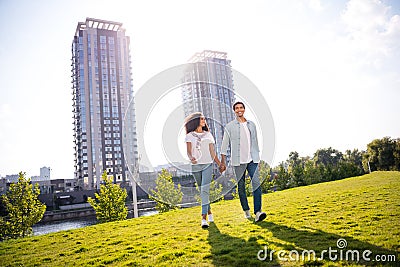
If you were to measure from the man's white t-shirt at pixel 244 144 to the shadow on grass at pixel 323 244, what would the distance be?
142 centimetres

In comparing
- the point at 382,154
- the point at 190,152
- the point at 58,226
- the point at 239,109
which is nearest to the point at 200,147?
the point at 190,152

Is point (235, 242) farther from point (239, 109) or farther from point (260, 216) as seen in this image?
point (239, 109)

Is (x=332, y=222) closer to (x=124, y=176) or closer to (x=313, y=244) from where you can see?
(x=313, y=244)

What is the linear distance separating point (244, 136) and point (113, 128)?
94004 millimetres

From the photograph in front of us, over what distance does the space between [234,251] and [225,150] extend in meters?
2.44

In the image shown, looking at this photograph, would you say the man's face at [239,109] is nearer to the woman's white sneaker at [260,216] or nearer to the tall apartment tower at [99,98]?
the woman's white sneaker at [260,216]

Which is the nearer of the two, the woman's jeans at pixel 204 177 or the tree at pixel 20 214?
the woman's jeans at pixel 204 177

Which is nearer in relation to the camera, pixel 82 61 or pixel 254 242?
pixel 254 242

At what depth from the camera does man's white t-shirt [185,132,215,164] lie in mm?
5559

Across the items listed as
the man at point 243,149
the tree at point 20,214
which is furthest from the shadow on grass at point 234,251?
the tree at point 20,214

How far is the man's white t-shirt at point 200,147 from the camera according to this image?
18.2 ft

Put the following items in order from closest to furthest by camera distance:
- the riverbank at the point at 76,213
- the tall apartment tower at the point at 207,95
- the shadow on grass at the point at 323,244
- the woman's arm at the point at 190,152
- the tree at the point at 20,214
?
the shadow on grass at the point at 323,244, the woman's arm at the point at 190,152, the tall apartment tower at the point at 207,95, the tree at the point at 20,214, the riverbank at the point at 76,213

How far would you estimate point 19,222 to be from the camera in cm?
2125

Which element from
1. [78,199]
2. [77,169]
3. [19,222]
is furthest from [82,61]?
[19,222]
